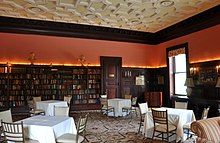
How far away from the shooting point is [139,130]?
6.63 m

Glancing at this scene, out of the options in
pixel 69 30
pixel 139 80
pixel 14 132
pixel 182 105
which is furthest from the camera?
pixel 139 80

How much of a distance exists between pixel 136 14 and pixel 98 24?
2.42 m

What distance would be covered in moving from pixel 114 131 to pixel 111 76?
5.43m

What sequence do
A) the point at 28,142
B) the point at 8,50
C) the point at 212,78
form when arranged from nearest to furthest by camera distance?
the point at 28,142 < the point at 212,78 < the point at 8,50

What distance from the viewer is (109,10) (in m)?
8.55

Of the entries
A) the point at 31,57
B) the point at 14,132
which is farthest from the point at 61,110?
the point at 31,57

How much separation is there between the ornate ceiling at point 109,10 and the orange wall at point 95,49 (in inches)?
44.7

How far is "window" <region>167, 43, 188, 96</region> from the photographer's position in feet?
34.4

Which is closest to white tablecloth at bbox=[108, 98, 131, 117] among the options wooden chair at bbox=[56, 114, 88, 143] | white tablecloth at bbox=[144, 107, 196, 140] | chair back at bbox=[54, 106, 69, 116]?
white tablecloth at bbox=[144, 107, 196, 140]

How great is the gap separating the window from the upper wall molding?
2.47 ft

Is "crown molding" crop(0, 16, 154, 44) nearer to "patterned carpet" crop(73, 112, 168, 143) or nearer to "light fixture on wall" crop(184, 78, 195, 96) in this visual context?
"light fixture on wall" crop(184, 78, 195, 96)

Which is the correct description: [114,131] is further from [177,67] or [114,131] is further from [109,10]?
[177,67]

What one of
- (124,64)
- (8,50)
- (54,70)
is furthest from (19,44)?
(124,64)

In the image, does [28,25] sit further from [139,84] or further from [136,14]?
[139,84]
